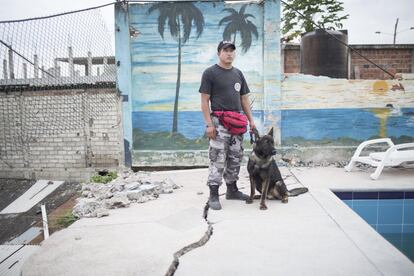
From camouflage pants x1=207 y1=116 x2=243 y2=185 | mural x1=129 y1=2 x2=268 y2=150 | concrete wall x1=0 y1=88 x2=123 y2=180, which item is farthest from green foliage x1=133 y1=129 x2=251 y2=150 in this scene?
camouflage pants x1=207 y1=116 x2=243 y2=185

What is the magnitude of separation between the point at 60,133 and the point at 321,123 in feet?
17.6

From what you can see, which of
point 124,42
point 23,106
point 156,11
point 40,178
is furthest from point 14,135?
point 156,11

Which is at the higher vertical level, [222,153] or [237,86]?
[237,86]

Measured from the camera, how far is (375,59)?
11.4 m

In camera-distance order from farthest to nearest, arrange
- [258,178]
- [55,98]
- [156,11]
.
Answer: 1. [55,98]
2. [156,11]
3. [258,178]

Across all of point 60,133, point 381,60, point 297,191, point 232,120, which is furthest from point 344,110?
point 381,60

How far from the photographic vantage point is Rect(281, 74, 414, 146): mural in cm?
609

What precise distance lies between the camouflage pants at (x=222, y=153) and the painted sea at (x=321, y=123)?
243 cm

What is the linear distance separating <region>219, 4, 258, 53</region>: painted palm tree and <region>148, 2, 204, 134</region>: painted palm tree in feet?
1.59

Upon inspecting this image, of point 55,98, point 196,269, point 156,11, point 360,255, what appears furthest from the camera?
point 55,98

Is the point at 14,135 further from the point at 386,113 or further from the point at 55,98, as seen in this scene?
the point at 386,113

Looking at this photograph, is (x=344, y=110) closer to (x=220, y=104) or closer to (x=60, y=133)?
(x=220, y=104)

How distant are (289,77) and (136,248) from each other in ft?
15.4

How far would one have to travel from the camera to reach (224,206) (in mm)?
3717
